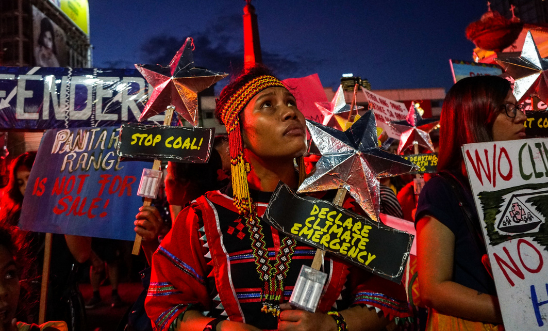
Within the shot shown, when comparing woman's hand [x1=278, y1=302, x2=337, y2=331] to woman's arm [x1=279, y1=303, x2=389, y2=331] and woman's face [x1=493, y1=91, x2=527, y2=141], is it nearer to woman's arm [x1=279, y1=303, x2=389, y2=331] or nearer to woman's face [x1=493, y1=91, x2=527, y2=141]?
woman's arm [x1=279, y1=303, x2=389, y2=331]

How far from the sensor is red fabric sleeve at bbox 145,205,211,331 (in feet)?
5.25

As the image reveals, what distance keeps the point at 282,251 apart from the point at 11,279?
4.25ft

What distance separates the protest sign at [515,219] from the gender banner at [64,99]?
11.5 feet

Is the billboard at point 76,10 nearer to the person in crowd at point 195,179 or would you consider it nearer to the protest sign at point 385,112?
the protest sign at point 385,112

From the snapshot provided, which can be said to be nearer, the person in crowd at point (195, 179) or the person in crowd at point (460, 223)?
the person in crowd at point (460, 223)

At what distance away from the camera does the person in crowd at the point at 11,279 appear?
1.76 m

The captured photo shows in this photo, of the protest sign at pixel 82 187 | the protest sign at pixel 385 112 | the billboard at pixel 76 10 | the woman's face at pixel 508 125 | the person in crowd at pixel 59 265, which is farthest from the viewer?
the billboard at pixel 76 10

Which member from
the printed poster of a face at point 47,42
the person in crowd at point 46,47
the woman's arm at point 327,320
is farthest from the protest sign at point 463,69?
the person in crowd at point 46,47

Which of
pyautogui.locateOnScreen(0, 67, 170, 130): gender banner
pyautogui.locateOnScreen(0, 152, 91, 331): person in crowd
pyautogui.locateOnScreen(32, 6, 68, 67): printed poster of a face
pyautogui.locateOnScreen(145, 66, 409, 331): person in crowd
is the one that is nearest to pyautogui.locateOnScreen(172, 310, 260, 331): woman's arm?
pyautogui.locateOnScreen(145, 66, 409, 331): person in crowd

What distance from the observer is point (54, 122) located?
4.21m

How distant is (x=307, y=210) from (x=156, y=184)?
1010mm

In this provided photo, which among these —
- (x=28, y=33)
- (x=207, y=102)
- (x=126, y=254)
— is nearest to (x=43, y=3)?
(x=28, y=33)

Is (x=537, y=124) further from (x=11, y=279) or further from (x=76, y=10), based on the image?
(x=76, y=10)

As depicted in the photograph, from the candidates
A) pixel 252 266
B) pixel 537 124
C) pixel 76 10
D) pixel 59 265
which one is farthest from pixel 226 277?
pixel 76 10
